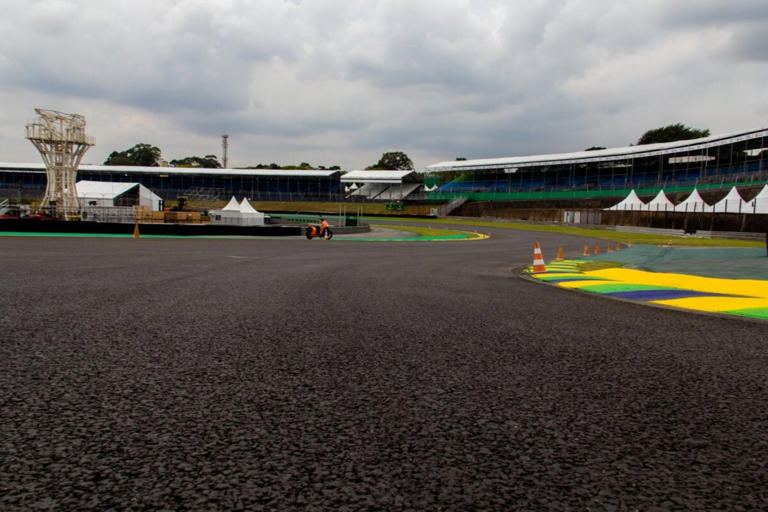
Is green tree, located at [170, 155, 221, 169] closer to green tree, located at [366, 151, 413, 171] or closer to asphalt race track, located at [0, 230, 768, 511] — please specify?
green tree, located at [366, 151, 413, 171]

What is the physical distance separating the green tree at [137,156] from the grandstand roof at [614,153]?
334ft

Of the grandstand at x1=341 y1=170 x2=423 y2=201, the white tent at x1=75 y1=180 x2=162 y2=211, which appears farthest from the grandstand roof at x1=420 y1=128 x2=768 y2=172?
the white tent at x1=75 y1=180 x2=162 y2=211

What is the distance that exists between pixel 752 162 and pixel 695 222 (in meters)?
28.1

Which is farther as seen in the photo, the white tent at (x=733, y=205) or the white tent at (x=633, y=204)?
the white tent at (x=633, y=204)

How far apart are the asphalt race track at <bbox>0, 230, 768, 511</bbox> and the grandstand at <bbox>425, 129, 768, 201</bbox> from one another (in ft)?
177

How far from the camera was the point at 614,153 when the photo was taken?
70.5 metres

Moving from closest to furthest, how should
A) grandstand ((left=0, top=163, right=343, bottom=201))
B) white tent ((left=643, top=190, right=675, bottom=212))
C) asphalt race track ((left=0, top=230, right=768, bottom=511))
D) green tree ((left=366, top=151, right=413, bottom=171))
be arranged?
asphalt race track ((left=0, top=230, right=768, bottom=511)) < white tent ((left=643, top=190, right=675, bottom=212)) < grandstand ((left=0, top=163, right=343, bottom=201)) < green tree ((left=366, top=151, right=413, bottom=171))

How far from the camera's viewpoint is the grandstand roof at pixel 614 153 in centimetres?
5356

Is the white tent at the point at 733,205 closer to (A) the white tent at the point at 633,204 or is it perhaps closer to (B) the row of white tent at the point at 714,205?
(B) the row of white tent at the point at 714,205

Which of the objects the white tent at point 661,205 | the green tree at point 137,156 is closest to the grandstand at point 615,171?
A: the white tent at point 661,205

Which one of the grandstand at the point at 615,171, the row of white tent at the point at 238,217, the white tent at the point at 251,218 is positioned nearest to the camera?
the row of white tent at the point at 238,217

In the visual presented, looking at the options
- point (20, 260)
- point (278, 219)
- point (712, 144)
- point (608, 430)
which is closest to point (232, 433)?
point (608, 430)

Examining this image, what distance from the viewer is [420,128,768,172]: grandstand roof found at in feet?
176

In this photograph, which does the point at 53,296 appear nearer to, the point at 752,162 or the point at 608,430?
the point at 608,430
